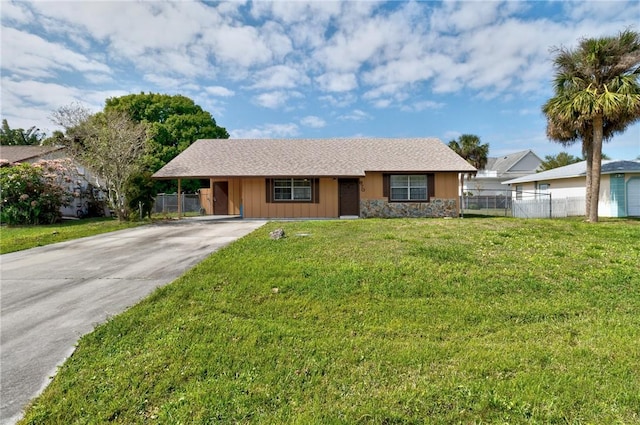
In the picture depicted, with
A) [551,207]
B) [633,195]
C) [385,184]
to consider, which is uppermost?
[385,184]

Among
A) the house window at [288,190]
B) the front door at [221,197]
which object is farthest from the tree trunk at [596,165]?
the front door at [221,197]

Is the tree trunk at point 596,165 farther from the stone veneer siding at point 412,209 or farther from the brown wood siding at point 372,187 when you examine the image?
the brown wood siding at point 372,187

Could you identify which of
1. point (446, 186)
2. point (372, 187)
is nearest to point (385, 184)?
point (372, 187)

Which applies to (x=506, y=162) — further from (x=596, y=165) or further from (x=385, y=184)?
(x=385, y=184)

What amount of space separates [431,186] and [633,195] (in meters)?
11.4

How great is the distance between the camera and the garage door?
1723 cm

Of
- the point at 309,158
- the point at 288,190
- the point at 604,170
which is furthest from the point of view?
the point at 309,158

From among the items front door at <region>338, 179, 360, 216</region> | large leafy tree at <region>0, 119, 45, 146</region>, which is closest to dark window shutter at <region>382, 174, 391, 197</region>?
front door at <region>338, 179, 360, 216</region>

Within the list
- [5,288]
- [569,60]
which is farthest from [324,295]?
[569,60]

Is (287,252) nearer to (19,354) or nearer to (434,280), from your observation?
(434,280)

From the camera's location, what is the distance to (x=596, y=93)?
A: 567 inches

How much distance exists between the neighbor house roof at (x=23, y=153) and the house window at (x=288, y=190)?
14.6m

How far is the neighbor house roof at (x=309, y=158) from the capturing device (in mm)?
16438

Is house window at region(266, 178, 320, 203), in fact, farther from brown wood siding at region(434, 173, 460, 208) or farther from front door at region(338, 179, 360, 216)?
brown wood siding at region(434, 173, 460, 208)
